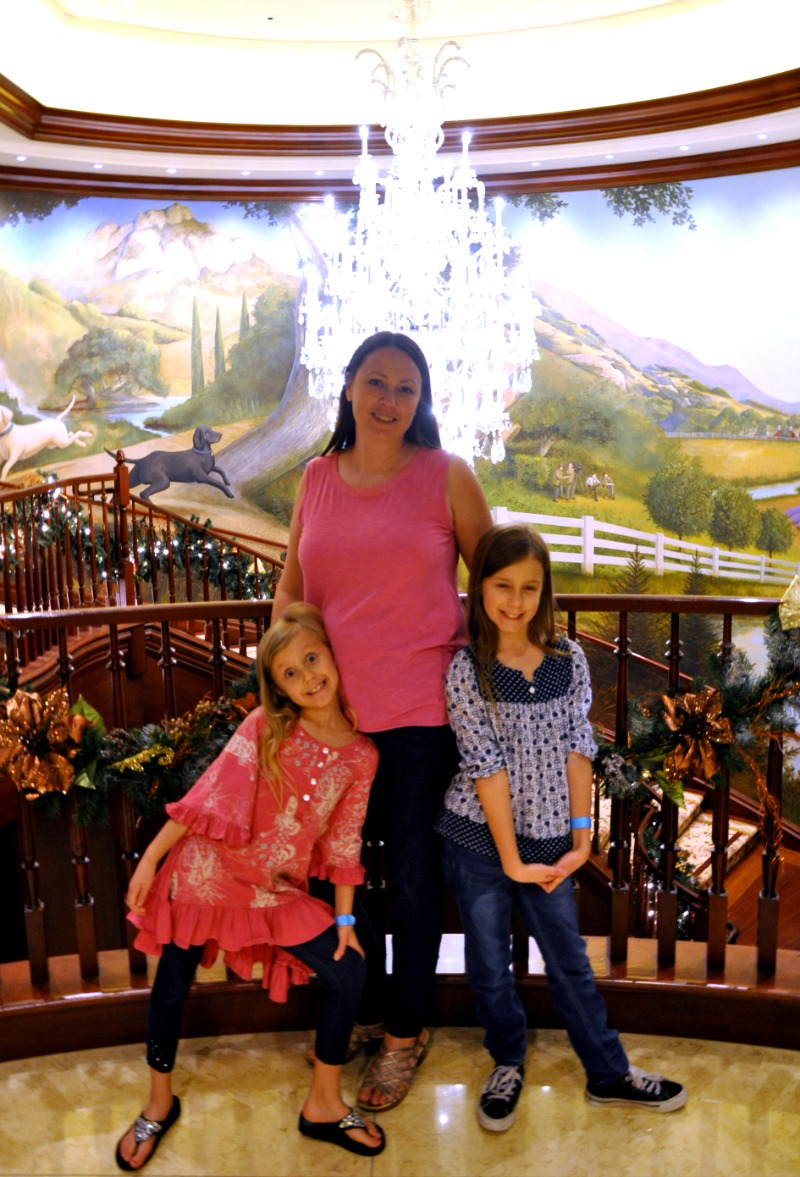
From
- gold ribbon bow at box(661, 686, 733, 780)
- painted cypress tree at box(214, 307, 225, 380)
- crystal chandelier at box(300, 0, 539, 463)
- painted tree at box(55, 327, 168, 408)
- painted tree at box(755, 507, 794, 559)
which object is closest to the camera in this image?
gold ribbon bow at box(661, 686, 733, 780)

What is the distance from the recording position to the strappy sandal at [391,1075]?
7.55 feet

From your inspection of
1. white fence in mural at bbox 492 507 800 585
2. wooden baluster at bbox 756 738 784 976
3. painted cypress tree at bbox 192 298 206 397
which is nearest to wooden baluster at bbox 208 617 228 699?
wooden baluster at bbox 756 738 784 976

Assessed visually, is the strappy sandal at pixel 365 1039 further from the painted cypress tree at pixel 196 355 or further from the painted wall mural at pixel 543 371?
the painted cypress tree at pixel 196 355

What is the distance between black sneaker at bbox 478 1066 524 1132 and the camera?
222 centimetres

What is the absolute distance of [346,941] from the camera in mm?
2176

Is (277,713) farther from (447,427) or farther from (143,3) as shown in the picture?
(143,3)

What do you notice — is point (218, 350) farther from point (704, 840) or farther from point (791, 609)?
point (791, 609)

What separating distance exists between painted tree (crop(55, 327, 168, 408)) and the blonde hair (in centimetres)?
786

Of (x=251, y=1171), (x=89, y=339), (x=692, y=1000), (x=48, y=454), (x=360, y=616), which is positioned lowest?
(x=251, y=1171)

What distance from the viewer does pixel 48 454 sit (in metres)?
9.17

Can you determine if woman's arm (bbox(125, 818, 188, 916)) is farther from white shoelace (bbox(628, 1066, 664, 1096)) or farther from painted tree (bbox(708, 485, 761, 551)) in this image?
painted tree (bbox(708, 485, 761, 551))


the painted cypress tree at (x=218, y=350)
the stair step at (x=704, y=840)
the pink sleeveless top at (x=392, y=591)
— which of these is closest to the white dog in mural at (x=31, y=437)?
the painted cypress tree at (x=218, y=350)

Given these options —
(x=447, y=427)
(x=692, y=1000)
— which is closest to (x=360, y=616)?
(x=692, y=1000)

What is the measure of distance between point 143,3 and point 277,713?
6.49 m
